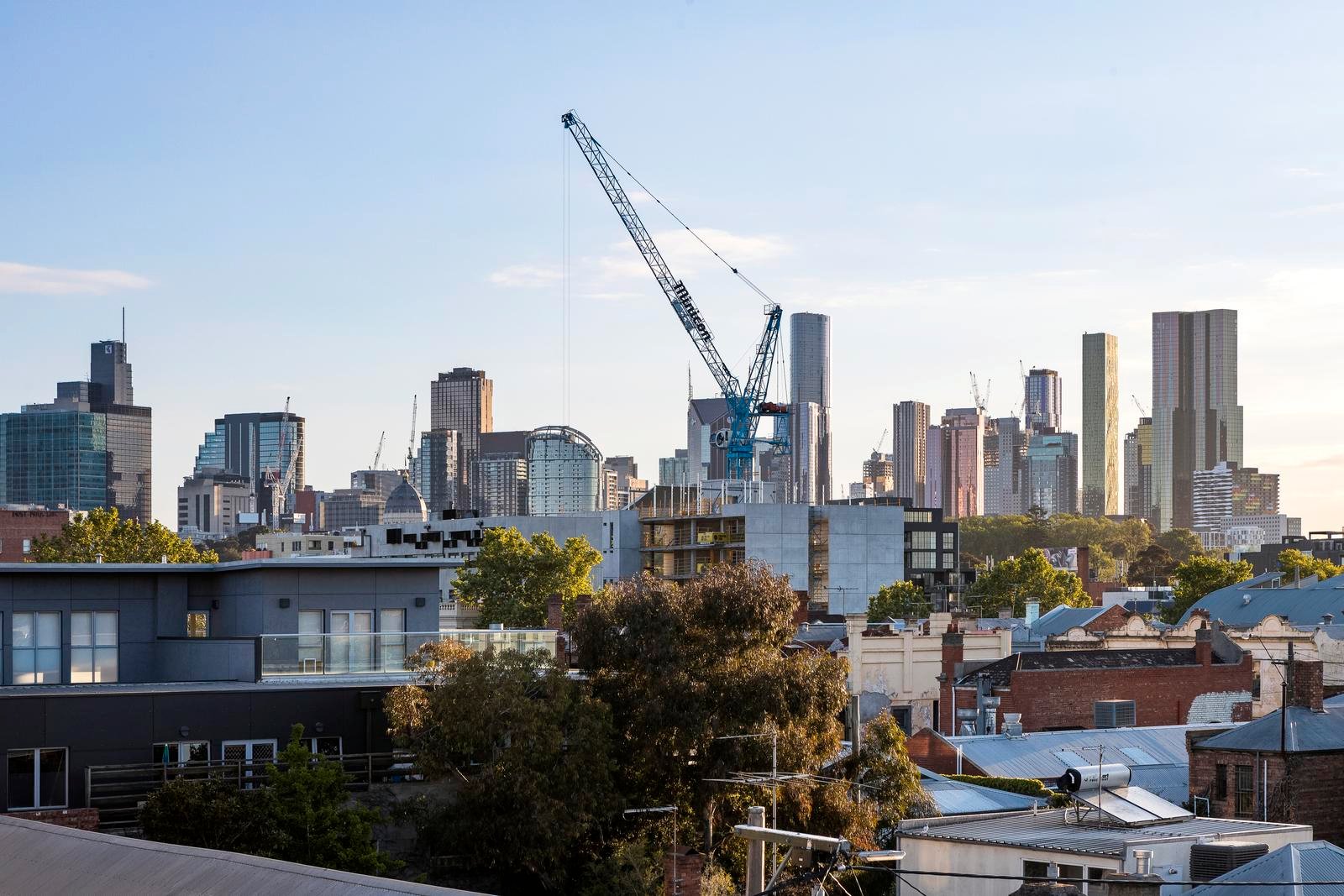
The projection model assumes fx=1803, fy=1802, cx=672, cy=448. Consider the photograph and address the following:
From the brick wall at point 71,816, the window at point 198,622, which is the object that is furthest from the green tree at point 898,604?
the brick wall at point 71,816

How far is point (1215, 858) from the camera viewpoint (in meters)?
37.1

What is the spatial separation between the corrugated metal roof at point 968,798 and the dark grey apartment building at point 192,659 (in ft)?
39.4

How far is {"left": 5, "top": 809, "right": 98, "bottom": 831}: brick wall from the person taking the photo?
3612 centimetres

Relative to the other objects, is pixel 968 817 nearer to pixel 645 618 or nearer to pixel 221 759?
pixel 645 618

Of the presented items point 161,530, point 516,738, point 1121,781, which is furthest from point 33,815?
point 161,530

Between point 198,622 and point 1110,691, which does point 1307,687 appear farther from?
point 198,622

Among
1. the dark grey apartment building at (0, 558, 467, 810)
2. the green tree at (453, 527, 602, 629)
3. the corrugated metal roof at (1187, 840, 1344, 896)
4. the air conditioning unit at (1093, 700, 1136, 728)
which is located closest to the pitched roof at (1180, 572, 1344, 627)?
the air conditioning unit at (1093, 700, 1136, 728)

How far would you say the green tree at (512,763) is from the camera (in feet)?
124

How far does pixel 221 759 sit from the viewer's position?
40.9 m

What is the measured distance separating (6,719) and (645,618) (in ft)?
46.1

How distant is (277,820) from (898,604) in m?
116

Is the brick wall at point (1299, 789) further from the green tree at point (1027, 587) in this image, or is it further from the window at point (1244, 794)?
the green tree at point (1027, 587)

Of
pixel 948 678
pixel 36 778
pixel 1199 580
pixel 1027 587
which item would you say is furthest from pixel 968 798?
pixel 1199 580

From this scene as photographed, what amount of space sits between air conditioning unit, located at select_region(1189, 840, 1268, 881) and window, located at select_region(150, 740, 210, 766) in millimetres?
21672
